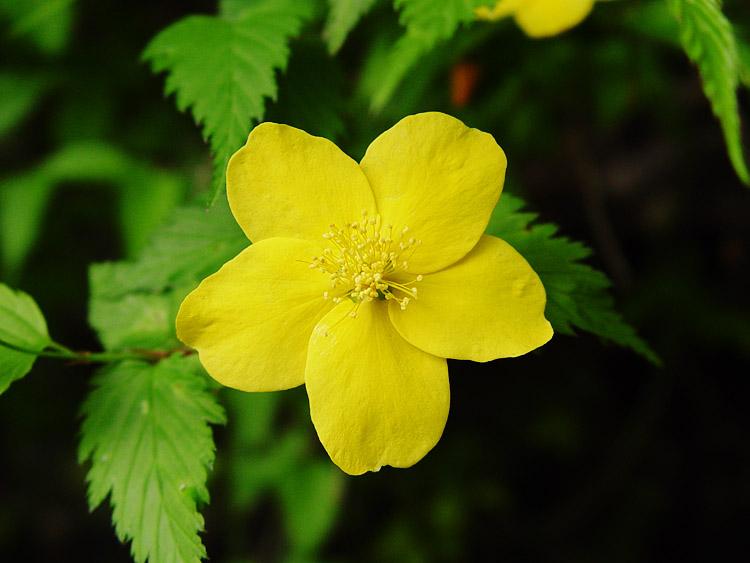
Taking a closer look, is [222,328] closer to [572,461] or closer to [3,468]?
A: [572,461]

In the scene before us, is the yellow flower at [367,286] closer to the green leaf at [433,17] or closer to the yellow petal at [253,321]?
the yellow petal at [253,321]

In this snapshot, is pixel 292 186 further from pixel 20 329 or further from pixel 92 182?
pixel 92 182

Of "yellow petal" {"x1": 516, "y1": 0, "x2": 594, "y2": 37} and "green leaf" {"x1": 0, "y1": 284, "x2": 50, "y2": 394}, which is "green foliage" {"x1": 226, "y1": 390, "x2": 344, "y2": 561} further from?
"yellow petal" {"x1": 516, "y1": 0, "x2": 594, "y2": 37}

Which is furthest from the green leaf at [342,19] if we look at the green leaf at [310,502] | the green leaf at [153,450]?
the green leaf at [310,502]

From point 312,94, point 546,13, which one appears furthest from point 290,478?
point 546,13

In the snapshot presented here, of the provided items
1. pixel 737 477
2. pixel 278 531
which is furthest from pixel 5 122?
pixel 737 477

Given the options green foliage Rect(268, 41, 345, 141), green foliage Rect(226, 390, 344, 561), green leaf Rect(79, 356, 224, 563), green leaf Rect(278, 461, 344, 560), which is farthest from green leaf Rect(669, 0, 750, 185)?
green leaf Rect(278, 461, 344, 560)
